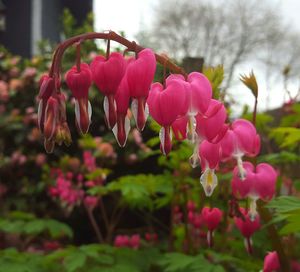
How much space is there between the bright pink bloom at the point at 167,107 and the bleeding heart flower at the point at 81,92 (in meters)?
0.11

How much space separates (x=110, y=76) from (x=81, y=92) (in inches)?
2.4

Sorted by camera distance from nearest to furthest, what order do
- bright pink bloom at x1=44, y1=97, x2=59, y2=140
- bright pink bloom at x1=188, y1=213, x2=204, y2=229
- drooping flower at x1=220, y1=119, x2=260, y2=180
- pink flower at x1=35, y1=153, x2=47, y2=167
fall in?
bright pink bloom at x1=44, y1=97, x2=59, y2=140 < drooping flower at x1=220, y1=119, x2=260, y2=180 < bright pink bloom at x1=188, y1=213, x2=204, y2=229 < pink flower at x1=35, y1=153, x2=47, y2=167

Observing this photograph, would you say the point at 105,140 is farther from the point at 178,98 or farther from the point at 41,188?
the point at 178,98

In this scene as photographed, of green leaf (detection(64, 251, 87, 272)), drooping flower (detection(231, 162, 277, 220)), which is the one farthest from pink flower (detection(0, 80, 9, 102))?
drooping flower (detection(231, 162, 277, 220))

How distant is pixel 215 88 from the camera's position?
47.5 inches

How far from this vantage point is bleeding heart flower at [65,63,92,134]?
870 millimetres

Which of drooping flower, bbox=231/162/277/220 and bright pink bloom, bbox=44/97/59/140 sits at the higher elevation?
bright pink bloom, bbox=44/97/59/140

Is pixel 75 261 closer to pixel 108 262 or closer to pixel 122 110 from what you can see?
pixel 108 262

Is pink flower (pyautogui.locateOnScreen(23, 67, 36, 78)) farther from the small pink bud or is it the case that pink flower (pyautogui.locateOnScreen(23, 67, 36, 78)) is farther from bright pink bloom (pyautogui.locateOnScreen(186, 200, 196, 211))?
the small pink bud

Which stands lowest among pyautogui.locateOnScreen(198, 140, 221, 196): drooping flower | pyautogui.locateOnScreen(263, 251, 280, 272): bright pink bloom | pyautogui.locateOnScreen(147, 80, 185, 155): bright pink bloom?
pyautogui.locateOnScreen(263, 251, 280, 272): bright pink bloom

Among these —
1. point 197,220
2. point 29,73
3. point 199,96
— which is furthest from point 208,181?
point 29,73

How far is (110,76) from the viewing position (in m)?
0.86

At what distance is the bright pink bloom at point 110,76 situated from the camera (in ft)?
2.81

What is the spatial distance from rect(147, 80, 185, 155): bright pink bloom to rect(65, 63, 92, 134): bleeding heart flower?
0.11m
